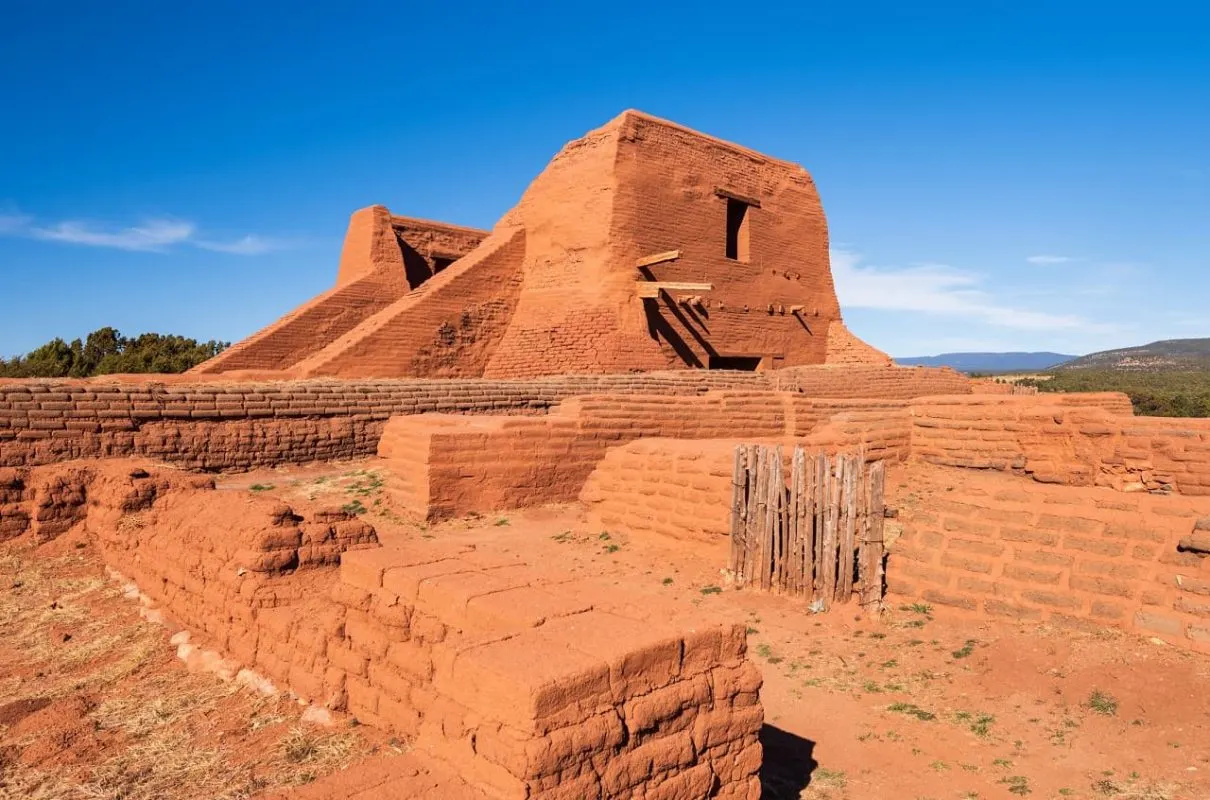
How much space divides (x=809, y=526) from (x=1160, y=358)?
340ft

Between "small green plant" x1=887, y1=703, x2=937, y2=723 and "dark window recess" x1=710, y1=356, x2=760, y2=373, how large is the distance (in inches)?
581

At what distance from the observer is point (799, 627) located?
6.34 m

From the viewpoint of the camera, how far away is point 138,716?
430 cm

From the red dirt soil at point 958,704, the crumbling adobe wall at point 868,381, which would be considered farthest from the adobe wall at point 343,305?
the red dirt soil at point 958,704

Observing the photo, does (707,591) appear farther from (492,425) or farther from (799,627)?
(492,425)

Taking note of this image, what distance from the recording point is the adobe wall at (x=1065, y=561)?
537 cm

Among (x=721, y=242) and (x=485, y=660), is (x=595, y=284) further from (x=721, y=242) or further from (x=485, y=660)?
(x=485, y=660)

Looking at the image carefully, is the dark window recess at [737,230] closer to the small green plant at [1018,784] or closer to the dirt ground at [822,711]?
the dirt ground at [822,711]

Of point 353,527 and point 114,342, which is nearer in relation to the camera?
point 353,527

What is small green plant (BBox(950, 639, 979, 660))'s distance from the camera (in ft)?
18.1

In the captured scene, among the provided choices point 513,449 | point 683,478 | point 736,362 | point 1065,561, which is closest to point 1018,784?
point 1065,561

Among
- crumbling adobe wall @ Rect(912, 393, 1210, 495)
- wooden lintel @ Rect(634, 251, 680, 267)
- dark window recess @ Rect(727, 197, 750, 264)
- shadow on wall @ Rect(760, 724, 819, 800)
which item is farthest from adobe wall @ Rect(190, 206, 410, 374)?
shadow on wall @ Rect(760, 724, 819, 800)

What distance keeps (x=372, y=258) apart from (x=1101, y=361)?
352 feet

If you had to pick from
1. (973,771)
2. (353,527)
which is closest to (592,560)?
(353,527)
